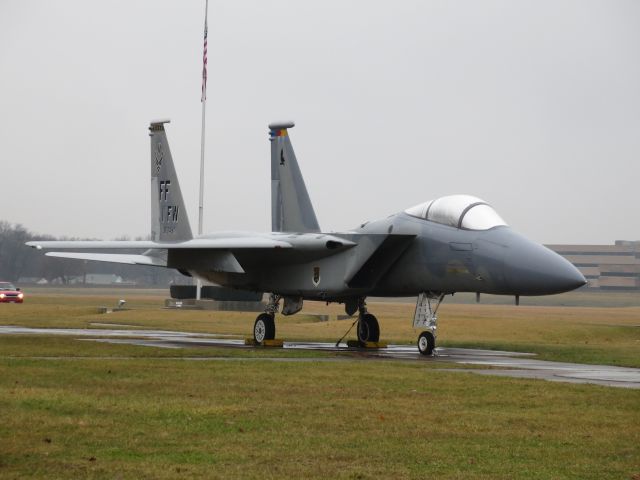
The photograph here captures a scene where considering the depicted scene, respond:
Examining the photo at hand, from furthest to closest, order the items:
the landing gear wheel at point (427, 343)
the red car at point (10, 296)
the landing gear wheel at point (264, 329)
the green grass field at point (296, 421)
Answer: the red car at point (10, 296) < the landing gear wheel at point (264, 329) < the landing gear wheel at point (427, 343) < the green grass field at point (296, 421)

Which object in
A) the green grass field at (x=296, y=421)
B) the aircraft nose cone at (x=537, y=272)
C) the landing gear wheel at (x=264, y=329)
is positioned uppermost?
the aircraft nose cone at (x=537, y=272)

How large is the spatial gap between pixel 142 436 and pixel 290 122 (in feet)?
63.1

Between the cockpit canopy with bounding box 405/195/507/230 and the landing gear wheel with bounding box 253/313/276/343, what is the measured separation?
461cm

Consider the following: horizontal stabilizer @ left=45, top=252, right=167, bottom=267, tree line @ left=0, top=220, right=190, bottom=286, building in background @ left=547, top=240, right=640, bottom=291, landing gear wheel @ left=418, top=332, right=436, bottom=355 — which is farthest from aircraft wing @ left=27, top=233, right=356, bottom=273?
building in background @ left=547, top=240, right=640, bottom=291

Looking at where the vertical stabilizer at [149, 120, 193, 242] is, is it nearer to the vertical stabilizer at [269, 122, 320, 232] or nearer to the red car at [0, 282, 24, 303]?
the vertical stabilizer at [269, 122, 320, 232]

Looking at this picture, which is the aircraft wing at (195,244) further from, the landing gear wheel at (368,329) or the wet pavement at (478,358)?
the landing gear wheel at (368,329)

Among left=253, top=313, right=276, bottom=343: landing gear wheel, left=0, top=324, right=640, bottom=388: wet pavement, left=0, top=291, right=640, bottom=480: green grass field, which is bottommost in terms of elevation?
left=0, top=291, right=640, bottom=480: green grass field

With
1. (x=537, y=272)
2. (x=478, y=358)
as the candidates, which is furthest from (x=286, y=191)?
(x=537, y=272)

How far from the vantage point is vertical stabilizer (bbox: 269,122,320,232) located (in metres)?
27.8

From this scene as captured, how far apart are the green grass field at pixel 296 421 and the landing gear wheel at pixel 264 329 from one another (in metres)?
5.94

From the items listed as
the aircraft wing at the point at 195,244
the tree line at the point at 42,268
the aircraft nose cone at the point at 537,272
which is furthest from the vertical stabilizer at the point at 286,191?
the tree line at the point at 42,268

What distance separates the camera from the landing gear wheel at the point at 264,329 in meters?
25.0

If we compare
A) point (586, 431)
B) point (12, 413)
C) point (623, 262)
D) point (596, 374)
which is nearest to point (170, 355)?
point (596, 374)

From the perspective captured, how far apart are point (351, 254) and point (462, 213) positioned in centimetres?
275
